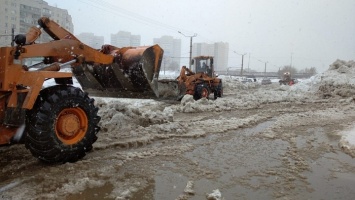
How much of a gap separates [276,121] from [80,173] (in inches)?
270

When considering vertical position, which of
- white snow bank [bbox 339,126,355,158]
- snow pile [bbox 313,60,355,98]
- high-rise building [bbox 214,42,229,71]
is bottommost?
white snow bank [bbox 339,126,355,158]

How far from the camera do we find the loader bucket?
696 cm

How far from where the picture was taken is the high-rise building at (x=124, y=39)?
90856 mm

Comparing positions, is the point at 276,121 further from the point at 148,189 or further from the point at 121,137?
the point at 148,189

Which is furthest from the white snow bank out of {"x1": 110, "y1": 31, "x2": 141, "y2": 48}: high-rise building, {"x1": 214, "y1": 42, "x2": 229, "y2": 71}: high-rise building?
{"x1": 214, "y1": 42, "x2": 229, "y2": 71}: high-rise building

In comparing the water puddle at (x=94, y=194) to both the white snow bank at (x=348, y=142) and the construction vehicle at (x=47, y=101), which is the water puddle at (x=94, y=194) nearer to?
the construction vehicle at (x=47, y=101)

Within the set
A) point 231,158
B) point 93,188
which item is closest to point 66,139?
point 93,188

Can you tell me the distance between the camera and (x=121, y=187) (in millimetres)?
4016

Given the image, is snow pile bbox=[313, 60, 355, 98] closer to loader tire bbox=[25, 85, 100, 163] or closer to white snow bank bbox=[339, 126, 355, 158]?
white snow bank bbox=[339, 126, 355, 158]

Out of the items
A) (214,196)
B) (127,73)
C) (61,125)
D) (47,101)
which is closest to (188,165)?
(214,196)

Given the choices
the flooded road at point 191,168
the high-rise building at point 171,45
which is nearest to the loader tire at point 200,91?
the flooded road at point 191,168

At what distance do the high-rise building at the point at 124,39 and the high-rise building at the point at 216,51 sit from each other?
2538 cm

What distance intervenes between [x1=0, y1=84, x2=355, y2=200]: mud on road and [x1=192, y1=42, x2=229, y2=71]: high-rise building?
348ft

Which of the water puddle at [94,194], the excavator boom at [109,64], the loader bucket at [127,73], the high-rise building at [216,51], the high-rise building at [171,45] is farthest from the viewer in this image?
the high-rise building at [216,51]
